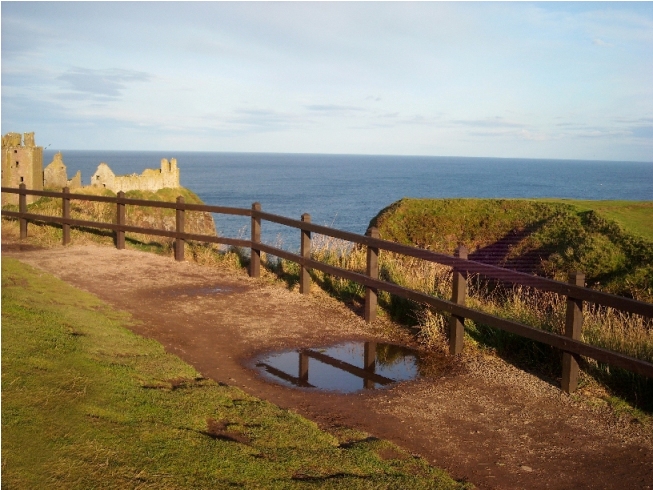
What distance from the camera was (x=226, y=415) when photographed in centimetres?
569

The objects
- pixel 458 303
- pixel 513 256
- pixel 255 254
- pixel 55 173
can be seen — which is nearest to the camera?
pixel 458 303

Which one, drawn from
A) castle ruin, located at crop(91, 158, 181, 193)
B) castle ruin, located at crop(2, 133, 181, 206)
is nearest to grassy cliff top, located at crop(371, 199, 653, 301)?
castle ruin, located at crop(2, 133, 181, 206)

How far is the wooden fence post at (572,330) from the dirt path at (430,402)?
23cm

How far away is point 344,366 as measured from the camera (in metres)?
7.79

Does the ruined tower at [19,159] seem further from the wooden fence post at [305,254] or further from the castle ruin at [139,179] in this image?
the wooden fence post at [305,254]

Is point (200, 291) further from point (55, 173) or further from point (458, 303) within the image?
point (55, 173)

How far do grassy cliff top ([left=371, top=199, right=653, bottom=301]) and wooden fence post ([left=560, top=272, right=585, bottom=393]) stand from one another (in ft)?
21.9

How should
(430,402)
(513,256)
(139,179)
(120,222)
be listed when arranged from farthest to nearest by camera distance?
(139,179)
(513,256)
(120,222)
(430,402)

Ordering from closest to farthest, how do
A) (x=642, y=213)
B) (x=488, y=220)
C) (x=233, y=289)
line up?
(x=233, y=289), (x=642, y=213), (x=488, y=220)

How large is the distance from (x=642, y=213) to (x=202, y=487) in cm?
1675

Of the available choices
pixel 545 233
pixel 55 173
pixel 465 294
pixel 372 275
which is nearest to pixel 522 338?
pixel 465 294

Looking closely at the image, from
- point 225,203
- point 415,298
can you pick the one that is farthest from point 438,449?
point 225,203

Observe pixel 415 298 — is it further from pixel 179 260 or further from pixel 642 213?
pixel 642 213

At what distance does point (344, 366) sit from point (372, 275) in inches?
79.5
